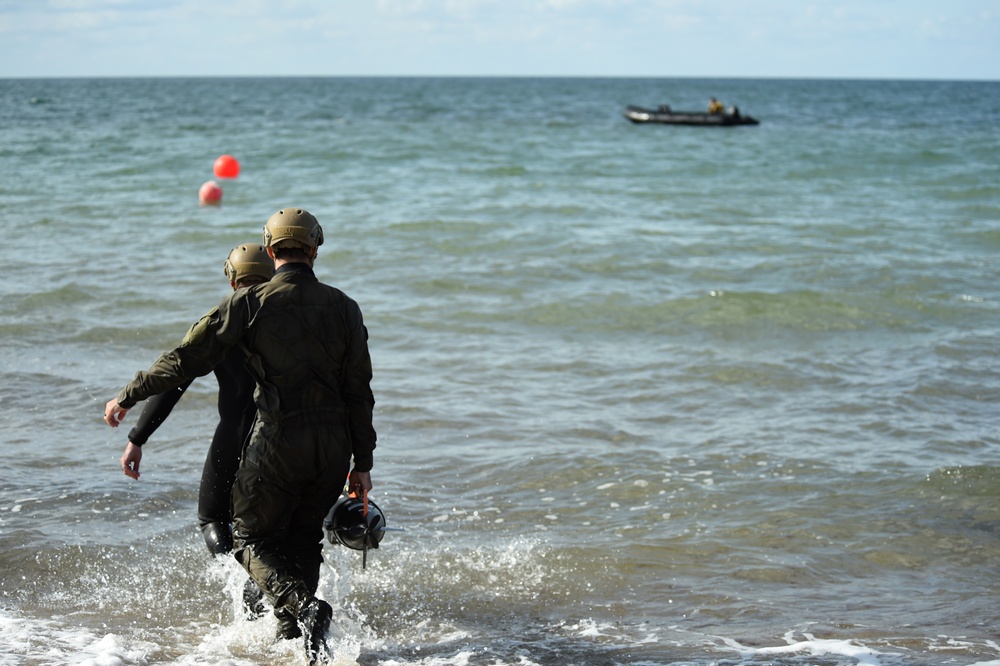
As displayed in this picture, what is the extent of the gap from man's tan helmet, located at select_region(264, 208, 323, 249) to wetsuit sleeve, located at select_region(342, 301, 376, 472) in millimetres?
276

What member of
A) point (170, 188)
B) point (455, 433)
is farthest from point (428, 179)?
point (455, 433)

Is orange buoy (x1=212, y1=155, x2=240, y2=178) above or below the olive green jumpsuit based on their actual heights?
above

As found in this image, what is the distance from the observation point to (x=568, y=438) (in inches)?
281

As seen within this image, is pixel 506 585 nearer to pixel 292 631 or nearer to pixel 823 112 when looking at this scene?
pixel 292 631

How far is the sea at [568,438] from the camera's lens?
464 centimetres

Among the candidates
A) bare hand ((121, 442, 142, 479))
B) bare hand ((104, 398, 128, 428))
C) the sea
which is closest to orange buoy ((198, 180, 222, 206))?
the sea

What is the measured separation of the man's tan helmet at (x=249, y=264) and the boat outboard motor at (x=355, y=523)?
3.05 feet

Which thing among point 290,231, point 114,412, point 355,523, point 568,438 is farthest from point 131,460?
point 568,438

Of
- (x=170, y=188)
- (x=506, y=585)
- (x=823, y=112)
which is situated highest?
(x=823, y=112)

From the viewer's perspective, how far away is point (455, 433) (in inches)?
284

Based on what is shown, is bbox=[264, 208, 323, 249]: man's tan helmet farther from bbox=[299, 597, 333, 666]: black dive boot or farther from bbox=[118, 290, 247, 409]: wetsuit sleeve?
bbox=[299, 597, 333, 666]: black dive boot

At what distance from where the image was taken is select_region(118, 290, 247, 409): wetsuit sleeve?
3.70m

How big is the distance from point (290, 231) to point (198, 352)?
0.53m

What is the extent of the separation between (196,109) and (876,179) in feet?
138
